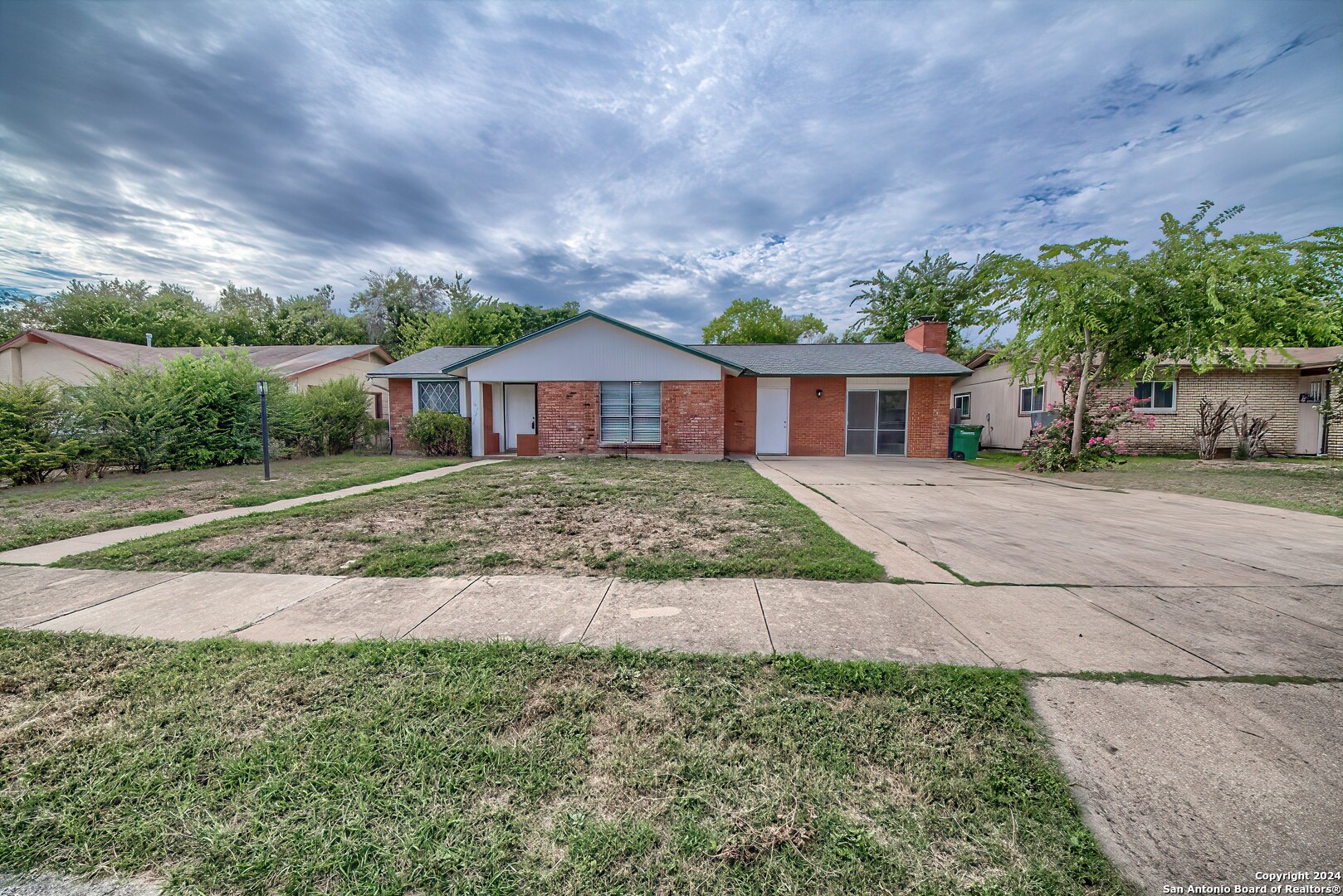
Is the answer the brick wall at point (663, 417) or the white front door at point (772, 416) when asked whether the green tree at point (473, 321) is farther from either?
the white front door at point (772, 416)

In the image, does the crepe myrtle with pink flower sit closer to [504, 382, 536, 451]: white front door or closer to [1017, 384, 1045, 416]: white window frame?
[1017, 384, 1045, 416]: white window frame

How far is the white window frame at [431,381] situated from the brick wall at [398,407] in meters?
0.12

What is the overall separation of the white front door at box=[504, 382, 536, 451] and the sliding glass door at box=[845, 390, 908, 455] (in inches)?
449

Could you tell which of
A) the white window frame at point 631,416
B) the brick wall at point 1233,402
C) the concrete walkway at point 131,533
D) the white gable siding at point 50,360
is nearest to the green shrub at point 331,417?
the concrete walkway at point 131,533

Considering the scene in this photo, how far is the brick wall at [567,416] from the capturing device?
52.0 feet

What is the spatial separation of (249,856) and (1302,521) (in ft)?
36.8

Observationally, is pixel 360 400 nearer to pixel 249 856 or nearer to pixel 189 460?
pixel 189 460

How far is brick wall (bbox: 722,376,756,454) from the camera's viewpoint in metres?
17.5

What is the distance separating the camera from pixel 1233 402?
53.0ft

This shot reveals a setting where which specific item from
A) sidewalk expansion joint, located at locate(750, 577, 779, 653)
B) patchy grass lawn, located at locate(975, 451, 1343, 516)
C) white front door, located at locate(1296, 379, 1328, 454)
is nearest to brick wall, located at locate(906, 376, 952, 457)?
patchy grass lawn, located at locate(975, 451, 1343, 516)

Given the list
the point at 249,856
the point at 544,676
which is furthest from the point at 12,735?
the point at 544,676

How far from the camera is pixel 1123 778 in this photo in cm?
195

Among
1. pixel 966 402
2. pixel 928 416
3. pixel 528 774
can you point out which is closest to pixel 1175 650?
pixel 528 774

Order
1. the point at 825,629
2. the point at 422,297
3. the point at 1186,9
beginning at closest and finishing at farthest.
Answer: the point at 825,629 → the point at 1186,9 → the point at 422,297
